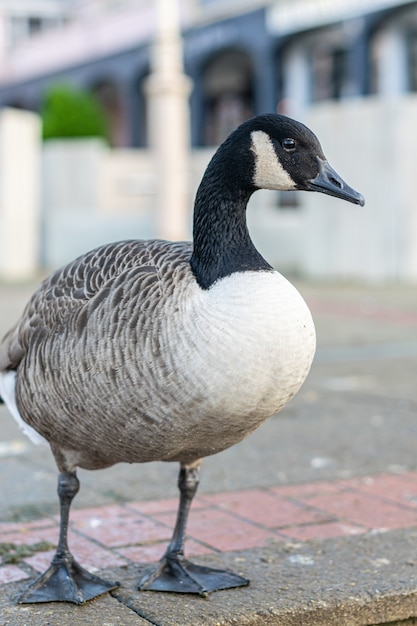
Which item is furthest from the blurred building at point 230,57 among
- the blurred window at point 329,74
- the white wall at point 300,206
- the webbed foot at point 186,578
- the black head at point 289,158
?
the webbed foot at point 186,578

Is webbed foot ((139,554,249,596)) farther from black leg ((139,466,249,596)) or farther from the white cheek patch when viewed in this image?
the white cheek patch

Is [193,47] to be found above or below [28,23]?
below

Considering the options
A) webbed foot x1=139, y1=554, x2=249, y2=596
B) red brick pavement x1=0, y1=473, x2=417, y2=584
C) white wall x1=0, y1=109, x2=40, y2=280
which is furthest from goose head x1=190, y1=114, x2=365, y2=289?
white wall x1=0, y1=109, x2=40, y2=280

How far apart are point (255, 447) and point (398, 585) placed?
2003 mm

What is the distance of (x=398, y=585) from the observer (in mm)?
3000

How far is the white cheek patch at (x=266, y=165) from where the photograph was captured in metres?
2.85

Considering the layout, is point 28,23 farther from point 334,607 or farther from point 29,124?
point 334,607

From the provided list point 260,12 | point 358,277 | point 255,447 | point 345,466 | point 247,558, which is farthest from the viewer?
point 260,12

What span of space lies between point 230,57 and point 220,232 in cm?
2509

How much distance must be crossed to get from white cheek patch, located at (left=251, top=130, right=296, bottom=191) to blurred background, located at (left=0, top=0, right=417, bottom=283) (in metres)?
10.7

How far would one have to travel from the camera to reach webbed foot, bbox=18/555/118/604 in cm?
289

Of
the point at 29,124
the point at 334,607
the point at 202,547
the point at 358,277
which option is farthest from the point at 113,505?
the point at 29,124

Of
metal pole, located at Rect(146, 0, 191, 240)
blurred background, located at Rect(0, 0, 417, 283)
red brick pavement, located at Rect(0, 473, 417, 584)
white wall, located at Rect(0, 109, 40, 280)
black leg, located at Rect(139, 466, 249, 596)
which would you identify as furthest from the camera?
white wall, located at Rect(0, 109, 40, 280)

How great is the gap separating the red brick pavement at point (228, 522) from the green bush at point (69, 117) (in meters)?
17.1
